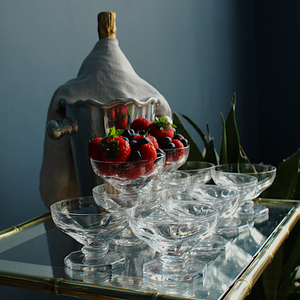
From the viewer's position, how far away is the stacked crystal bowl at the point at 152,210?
16.4 inches

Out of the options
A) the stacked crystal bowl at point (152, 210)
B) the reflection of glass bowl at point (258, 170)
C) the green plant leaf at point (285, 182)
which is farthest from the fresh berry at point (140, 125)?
the green plant leaf at point (285, 182)

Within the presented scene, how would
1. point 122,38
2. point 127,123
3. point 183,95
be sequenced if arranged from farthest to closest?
point 183,95 < point 122,38 < point 127,123

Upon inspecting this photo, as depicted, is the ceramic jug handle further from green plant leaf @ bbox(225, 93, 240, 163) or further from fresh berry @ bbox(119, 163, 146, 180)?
green plant leaf @ bbox(225, 93, 240, 163)

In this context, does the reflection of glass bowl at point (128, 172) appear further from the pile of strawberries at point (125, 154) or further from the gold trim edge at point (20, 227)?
the gold trim edge at point (20, 227)

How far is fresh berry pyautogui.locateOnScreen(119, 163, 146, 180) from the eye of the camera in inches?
19.6

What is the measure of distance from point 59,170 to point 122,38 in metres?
0.63

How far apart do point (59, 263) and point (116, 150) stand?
173 millimetres

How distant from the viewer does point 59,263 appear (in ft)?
1.54

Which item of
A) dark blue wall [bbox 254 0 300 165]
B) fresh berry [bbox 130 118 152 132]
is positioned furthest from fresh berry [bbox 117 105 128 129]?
dark blue wall [bbox 254 0 300 165]

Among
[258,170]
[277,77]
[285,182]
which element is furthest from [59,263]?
[277,77]

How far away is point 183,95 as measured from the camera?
5.22ft

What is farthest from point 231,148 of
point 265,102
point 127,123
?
point 265,102

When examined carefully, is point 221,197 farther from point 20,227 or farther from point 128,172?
point 20,227

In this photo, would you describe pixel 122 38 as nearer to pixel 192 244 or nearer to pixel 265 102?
pixel 192 244
